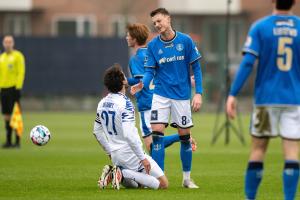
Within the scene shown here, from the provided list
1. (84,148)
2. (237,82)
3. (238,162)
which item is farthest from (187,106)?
(84,148)

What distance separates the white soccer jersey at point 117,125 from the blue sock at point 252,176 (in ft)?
7.46

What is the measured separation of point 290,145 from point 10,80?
43.5ft

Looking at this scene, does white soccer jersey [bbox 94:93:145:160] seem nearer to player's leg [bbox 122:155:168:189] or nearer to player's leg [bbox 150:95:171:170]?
player's leg [bbox 122:155:168:189]

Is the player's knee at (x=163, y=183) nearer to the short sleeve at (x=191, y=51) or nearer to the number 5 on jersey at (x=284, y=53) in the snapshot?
the short sleeve at (x=191, y=51)

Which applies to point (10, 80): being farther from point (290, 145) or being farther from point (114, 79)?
point (290, 145)

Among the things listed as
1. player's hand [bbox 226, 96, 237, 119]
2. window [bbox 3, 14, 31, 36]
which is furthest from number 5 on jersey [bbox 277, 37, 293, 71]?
window [bbox 3, 14, 31, 36]

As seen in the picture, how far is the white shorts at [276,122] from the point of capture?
31.6ft

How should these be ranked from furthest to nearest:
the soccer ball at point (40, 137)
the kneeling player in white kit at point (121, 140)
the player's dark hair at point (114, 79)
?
1. the soccer ball at point (40, 137)
2. the player's dark hair at point (114, 79)
3. the kneeling player in white kit at point (121, 140)

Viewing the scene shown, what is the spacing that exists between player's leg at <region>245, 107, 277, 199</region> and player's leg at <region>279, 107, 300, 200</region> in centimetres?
11

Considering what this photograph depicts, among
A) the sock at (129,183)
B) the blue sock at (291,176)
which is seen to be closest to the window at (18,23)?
the sock at (129,183)

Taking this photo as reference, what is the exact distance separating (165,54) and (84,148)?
9.20 meters

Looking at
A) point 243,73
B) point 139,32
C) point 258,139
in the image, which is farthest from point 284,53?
point 139,32

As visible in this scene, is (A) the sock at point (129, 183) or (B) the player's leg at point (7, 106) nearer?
(A) the sock at point (129, 183)

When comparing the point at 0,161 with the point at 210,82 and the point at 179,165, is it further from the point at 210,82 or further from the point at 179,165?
the point at 210,82
